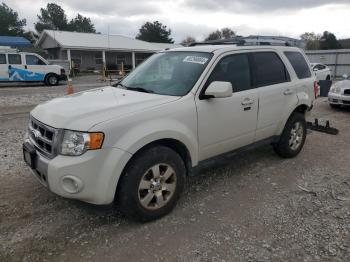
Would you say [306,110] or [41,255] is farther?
[306,110]

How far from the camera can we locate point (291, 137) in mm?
5434

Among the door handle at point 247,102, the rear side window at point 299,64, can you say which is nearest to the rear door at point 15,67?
the rear side window at point 299,64

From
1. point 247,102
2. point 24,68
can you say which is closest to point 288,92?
point 247,102

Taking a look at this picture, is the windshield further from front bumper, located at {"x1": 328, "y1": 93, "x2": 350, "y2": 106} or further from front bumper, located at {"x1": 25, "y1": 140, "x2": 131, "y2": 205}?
front bumper, located at {"x1": 328, "y1": 93, "x2": 350, "y2": 106}

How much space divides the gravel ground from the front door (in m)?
0.61

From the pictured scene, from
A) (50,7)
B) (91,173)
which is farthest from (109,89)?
(50,7)

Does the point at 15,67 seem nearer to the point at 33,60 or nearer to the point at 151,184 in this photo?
the point at 33,60

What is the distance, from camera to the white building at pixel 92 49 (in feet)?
123

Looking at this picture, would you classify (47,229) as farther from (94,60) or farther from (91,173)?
(94,60)

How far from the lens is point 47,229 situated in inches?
135

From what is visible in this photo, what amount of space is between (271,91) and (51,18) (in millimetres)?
77856

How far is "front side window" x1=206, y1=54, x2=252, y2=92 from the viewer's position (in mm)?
4115

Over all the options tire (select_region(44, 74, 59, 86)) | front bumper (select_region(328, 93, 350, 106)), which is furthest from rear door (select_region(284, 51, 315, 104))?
tire (select_region(44, 74, 59, 86))

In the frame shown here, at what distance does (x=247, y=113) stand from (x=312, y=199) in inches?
52.1
